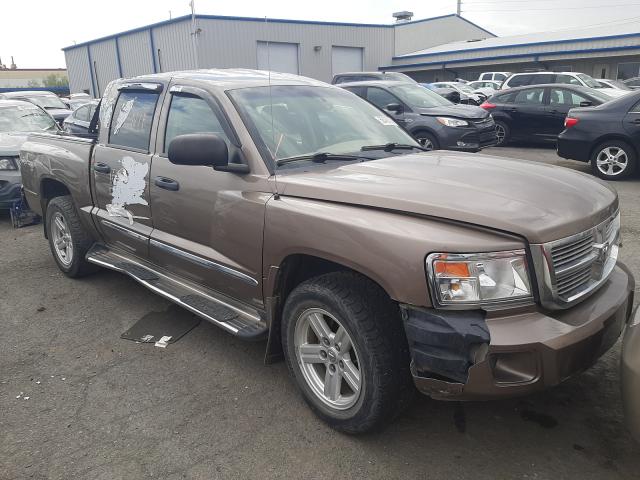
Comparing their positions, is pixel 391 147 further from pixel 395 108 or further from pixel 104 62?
pixel 104 62

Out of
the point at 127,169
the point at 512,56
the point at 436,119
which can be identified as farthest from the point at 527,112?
the point at 512,56

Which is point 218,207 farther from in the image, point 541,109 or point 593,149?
point 541,109

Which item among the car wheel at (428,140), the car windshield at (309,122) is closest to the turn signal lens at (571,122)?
the car wheel at (428,140)

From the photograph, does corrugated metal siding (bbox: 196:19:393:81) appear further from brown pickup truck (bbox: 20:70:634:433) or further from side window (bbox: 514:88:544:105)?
brown pickup truck (bbox: 20:70:634:433)

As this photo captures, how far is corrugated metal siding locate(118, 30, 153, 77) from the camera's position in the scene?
3155 centimetres

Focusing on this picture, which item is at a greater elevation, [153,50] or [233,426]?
[153,50]

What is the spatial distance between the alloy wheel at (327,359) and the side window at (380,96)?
27.9 feet

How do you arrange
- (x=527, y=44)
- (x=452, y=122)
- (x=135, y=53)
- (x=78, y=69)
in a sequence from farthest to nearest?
1. (x=78, y=69)
2. (x=135, y=53)
3. (x=527, y=44)
4. (x=452, y=122)

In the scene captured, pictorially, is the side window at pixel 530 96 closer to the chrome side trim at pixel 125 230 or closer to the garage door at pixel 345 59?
the chrome side trim at pixel 125 230

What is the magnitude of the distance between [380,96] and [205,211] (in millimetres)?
8260

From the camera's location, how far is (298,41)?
101ft

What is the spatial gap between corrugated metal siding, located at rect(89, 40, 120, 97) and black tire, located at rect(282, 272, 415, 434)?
36.0 metres

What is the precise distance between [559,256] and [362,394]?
3.63 feet

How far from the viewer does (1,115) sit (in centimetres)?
888
